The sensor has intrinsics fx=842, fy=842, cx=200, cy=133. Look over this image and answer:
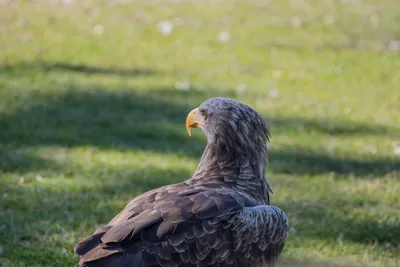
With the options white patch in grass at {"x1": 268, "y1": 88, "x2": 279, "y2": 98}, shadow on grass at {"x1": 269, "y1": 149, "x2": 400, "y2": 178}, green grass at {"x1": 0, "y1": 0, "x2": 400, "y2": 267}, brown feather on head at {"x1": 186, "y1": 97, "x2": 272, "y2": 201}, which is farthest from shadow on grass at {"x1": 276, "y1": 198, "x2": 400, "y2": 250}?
white patch in grass at {"x1": 268, "y1": 88, "x2": 279, "y2": 98}

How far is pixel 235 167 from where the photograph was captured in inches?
241

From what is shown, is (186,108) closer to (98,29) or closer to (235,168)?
(98,29)

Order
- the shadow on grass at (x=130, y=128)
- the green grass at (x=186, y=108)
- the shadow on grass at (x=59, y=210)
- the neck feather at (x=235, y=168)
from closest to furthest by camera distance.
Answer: the neck feather at (x=235, y=168) < the shadow on grass at (x=59, y=210) < the green grass at (x=186, y=108) < the shadow on grass at (x=130, y=128)

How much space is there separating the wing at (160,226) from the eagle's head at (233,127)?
0.59m

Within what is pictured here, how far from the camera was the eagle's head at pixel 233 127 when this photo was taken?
6133 millimetres

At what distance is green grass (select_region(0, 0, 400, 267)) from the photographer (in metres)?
7.66

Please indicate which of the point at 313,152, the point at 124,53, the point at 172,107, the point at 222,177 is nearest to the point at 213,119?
the point at 222,177

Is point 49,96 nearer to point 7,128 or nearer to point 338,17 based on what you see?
point 7,128

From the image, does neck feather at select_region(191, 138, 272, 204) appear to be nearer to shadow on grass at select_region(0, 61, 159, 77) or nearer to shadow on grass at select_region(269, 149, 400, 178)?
shadow on grass at select_region(269, 149, 400, 178)

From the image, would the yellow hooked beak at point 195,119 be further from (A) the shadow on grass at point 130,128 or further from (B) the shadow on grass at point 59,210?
(A) the shadow on grass at point 130,128

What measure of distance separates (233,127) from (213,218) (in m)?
0.96

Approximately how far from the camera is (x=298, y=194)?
8633mm

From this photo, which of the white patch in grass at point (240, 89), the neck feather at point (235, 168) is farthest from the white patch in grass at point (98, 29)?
the neck feather at point (235, 168)

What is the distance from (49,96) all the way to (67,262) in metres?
5.33
